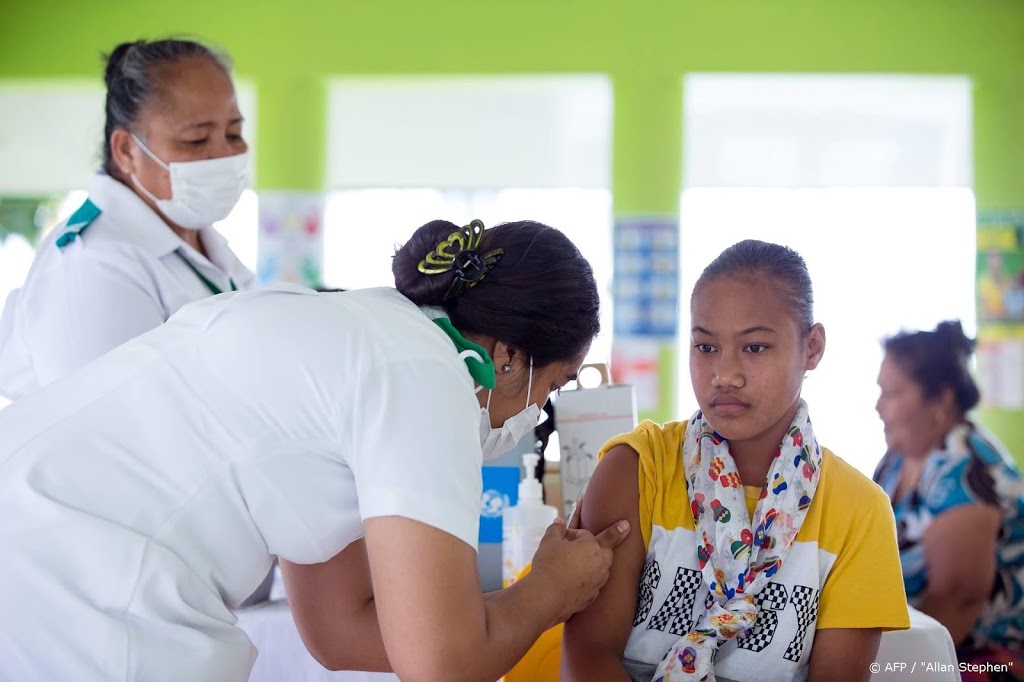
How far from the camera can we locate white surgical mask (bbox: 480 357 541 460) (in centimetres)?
127

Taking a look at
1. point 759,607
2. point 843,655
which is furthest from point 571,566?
point 843,655

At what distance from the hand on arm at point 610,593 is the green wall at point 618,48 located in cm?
392

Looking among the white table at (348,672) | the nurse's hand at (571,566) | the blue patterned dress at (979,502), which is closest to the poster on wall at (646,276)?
the blue patterned dress at (979,502)

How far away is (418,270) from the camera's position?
1.25m

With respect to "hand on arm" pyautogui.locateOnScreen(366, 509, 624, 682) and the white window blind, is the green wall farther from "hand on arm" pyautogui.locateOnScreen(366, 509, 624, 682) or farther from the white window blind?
"hand on arm" pyautogui.locateOnScreen(366, 509, 624, 682)

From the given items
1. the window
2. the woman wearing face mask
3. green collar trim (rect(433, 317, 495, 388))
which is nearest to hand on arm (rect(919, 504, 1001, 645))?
green collar trim (rect(433, 317, 495, 388))

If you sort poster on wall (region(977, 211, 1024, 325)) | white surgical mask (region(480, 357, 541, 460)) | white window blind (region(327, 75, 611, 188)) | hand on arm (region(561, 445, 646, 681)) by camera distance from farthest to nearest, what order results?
1. white window blind (region(327, 75, 611, 188))
2. poster on wall (region(977, 211, 1024, 325))
3. hand on arm (region(561, 445, 646, 681))
4. white surgical mask (region(480, 357, 541, 460))

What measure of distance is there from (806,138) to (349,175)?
2.64 metres

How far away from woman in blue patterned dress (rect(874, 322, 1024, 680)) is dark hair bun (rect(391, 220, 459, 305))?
1.80m

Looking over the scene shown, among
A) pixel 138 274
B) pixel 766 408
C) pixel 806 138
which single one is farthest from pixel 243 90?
pixel 766 408

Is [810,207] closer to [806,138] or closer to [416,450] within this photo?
[806,138]

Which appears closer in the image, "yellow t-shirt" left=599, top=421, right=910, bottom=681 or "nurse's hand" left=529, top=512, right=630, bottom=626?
"nurse's hand" left=529, top=512, right=630, bottom=626

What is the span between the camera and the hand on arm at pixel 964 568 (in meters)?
2.40

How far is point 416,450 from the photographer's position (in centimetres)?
101
